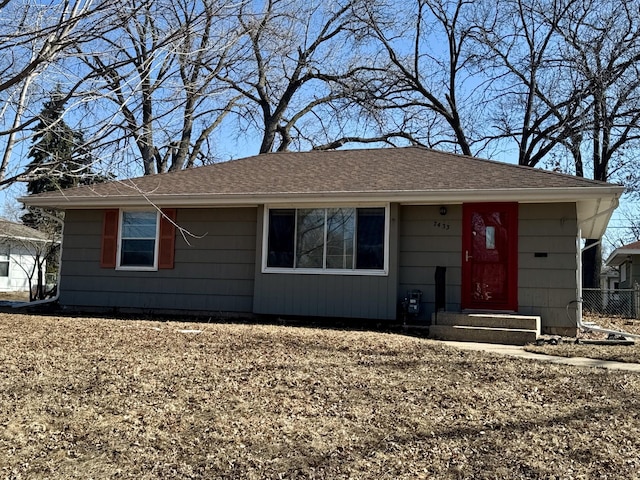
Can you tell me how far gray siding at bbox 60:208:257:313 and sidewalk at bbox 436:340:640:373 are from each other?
163 inches

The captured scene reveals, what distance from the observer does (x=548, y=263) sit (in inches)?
356

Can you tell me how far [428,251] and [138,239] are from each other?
546 centimetres

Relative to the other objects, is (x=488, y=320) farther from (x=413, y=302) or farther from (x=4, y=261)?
(x=4, y=261)

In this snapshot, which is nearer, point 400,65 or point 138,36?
point 138,36

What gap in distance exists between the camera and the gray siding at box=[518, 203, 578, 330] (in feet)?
29.4

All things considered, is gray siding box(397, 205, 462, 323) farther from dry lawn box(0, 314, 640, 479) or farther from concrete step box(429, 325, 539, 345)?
dry lawn box(0, 314, 640, 479)

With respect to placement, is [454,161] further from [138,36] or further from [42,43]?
[42,43]

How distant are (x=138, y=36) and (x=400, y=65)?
17.0m

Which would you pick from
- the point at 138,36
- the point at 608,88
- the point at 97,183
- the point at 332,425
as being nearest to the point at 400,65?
the point at 608,88

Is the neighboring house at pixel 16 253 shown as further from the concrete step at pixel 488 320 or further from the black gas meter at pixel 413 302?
the concrete step at pixel 488 320

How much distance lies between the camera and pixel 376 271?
9570mm

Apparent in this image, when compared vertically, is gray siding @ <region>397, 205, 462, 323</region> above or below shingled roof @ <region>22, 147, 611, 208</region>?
below

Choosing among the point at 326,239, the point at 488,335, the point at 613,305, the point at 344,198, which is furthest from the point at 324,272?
the point at 613,305

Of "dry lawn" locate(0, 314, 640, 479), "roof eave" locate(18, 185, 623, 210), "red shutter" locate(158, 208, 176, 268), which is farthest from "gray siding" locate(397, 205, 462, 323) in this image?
"red shutter" locate(158, 208, 176, 268)
